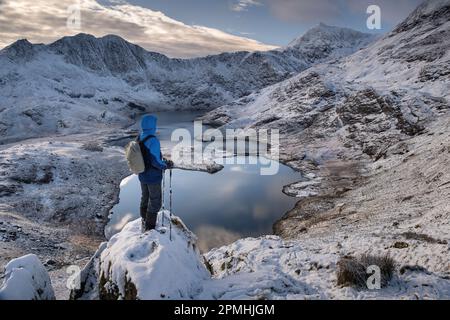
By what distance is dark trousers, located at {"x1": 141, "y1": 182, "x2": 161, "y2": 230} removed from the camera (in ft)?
35.7

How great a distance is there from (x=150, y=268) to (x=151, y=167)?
3.16 metres

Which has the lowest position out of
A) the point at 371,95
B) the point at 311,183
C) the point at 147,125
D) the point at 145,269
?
the point at 145,269

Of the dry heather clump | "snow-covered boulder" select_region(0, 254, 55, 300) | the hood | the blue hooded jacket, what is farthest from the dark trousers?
the dry heather clump

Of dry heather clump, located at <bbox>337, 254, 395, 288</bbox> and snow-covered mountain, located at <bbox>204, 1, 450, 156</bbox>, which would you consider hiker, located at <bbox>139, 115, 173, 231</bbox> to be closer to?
dry heather clump, located at <bbox>337, 254, 395, 288</bbox>

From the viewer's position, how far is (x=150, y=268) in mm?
8758

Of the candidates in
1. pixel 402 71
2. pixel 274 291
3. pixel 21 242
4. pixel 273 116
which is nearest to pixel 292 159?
pixel 273 116

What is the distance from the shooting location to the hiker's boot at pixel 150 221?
1113 cm

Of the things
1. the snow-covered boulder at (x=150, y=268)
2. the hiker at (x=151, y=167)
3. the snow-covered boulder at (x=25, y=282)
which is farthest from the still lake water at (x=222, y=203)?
the snow-covered boulder at (x=25, y=282)

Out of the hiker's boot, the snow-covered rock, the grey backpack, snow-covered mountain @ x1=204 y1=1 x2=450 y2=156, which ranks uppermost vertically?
snow-covered mountain @ x1=204 y1=1 x2=450 y2=156

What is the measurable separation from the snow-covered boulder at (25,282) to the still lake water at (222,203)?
22.8 metres

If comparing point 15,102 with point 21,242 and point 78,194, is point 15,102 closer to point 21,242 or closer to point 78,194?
point 78,194

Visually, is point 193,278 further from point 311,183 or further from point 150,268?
point 311,183

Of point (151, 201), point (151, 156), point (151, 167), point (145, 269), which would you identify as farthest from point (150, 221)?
point (145, 269)
